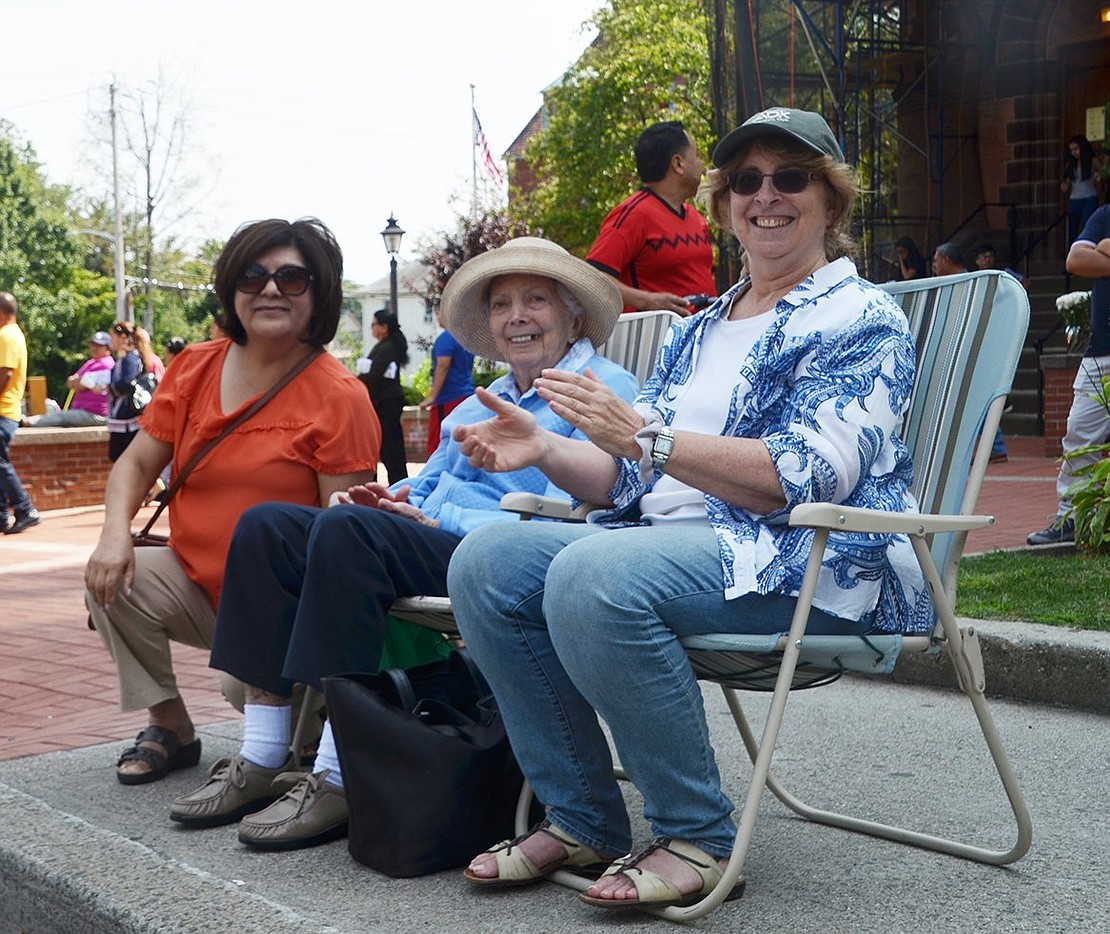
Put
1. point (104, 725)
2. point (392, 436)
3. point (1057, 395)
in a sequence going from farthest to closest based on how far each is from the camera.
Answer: point (1057, 395) < point (392, 436) < point (104, 725)

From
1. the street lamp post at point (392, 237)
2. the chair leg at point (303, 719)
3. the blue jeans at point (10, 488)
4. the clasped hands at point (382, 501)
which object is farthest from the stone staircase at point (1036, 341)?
the chair leg at point (303, 719)

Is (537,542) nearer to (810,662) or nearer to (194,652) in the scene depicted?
(810,662)

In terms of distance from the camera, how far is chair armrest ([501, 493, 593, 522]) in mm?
3199

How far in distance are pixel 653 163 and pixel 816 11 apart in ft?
41.6

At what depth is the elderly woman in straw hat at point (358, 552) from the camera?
304 centimetres

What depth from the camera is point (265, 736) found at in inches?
131

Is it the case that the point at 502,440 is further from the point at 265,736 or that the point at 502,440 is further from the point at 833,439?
the point at 265,736

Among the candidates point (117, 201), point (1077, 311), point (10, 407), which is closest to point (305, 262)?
point (1077, 311)

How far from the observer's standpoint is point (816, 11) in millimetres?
17453

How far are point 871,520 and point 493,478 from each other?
1250 millimetres

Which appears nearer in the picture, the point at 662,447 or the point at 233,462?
the point at 662,447

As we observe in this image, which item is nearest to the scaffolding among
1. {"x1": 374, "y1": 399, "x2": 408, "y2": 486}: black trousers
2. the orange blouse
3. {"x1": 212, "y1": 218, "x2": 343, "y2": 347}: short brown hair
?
{"x1": 374, "y1": 399, "x2": 408, "y2": 486}: black trousers

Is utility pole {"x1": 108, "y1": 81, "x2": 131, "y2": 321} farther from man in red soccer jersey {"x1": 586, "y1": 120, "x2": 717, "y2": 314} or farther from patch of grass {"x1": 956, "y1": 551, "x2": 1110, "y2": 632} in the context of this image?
patch of grass {"x1": 956, "y1": 551, "x2": 1110, "y2": 632}

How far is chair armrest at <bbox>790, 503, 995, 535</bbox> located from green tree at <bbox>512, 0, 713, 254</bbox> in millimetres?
30753
